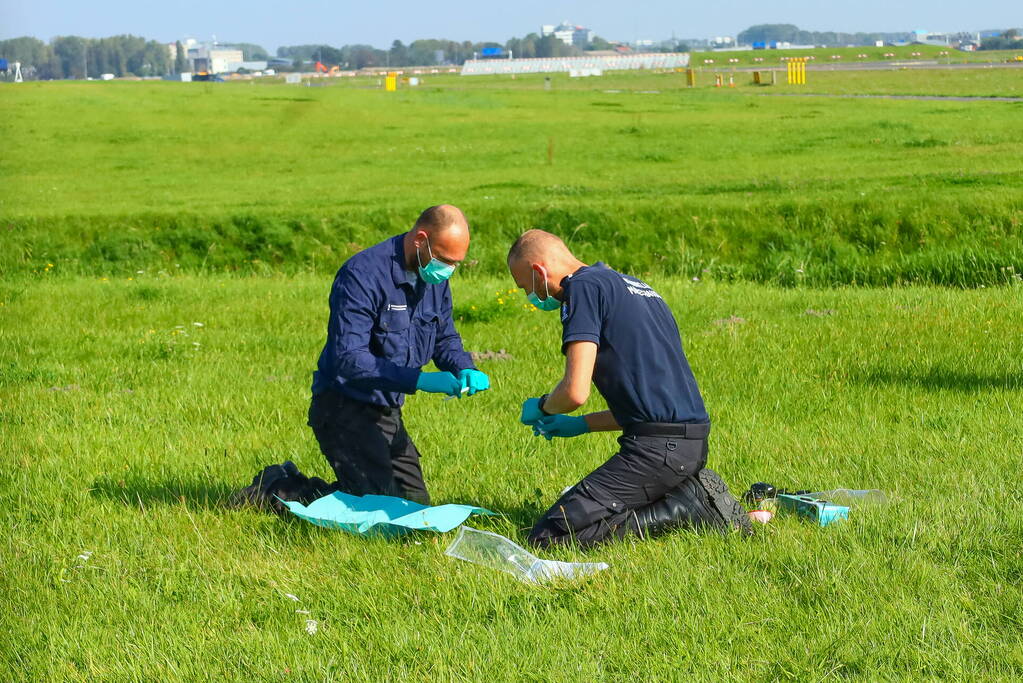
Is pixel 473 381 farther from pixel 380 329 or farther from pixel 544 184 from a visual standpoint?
pixel 544 184

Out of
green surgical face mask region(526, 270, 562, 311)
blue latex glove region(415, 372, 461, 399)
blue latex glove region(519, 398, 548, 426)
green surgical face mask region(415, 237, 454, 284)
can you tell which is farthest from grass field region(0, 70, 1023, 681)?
green surgical face mask region(415, 237, 454, 284)

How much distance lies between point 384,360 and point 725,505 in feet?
6.46

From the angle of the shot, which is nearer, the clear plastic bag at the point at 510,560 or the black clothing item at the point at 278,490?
the clear plastic bag at the point at 510,560

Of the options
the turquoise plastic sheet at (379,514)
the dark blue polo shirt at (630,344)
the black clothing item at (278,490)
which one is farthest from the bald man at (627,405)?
the black clothing item at (278,490)

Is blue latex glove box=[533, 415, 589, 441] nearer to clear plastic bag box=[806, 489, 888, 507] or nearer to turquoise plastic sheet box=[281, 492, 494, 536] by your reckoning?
turquoise plastic sheet box=[281, 492, 494, 536]

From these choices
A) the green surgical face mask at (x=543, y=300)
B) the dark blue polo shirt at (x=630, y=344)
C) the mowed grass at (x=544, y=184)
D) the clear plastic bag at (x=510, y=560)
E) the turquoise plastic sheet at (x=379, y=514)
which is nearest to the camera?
the clear plastic bag at (x=510, y=560)

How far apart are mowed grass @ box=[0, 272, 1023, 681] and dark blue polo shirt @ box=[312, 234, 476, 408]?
82cm

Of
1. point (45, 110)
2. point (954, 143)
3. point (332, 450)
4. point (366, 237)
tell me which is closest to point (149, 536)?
point (332, 450)

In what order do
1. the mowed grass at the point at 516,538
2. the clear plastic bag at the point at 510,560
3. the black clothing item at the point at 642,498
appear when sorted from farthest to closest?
the black clothing item at the point at 642,498 < the clear plastic bag at the point at 510,560 < the mowed grass at the point at 516,538

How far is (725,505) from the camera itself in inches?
220

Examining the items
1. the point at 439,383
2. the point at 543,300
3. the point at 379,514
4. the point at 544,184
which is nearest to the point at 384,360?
the point at 439,383

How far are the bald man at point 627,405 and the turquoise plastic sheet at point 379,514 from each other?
45 centimetres

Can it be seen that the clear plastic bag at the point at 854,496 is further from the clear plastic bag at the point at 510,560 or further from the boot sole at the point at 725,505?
the clear plastic bag at the point at 510,560

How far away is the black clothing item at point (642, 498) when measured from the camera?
545 cm
